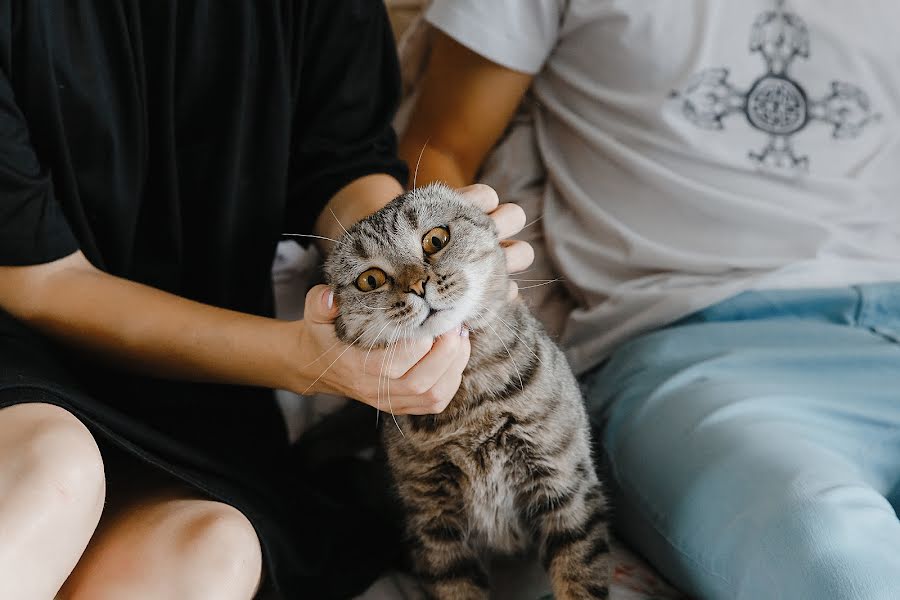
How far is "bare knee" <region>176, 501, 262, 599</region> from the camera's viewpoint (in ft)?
2.93

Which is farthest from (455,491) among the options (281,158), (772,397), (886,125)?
(886,125)

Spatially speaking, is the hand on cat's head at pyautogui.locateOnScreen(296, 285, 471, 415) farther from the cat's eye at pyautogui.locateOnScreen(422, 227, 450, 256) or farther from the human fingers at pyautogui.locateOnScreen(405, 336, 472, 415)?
the cat's eye at pyautogui.locateOnScreen(422, 227, 450, 256)

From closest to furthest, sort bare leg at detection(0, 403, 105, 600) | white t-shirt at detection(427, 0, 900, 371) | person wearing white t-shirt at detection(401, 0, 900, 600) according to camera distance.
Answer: bare leg at detection(0, 403, 105, 600) < person wearing white t-shirt at detection(401, 0, 900, 600) < white t-shirt at detection(427, 0, 900, 371)

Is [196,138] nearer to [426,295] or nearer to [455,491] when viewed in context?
[426,295]

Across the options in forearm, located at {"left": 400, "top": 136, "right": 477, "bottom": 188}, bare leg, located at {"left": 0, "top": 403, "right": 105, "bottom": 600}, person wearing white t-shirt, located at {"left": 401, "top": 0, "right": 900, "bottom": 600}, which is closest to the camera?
bare leg, located at {"left": 0, "top": 403, "right": 105, "bottom": 600}

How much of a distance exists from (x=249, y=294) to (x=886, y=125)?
1.11m

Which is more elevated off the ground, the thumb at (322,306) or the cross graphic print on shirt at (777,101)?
the cross graphic print on shirt at (777,101)

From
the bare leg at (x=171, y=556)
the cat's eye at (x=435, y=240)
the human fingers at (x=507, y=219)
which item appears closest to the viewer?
the bare leg at (x=171, y=556)

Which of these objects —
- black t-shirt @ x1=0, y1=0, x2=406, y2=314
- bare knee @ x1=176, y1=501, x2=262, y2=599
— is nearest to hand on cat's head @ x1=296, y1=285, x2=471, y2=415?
bare knee @ x1=176, y1=501, x2=262, y2=599

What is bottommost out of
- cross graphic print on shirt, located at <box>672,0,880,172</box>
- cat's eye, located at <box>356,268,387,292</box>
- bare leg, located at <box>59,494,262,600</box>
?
bare leg, located at <box>59,494,262,600</box>

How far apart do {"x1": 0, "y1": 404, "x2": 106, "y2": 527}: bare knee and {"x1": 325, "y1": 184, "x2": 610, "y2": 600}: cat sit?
315 mm

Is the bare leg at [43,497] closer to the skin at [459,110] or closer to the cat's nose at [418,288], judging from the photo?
the cat's nose at [418,288]

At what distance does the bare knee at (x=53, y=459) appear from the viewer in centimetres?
81

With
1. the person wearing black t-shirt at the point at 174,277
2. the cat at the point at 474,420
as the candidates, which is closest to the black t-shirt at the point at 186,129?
the person wearing black t-shirt at the point at 174,277
